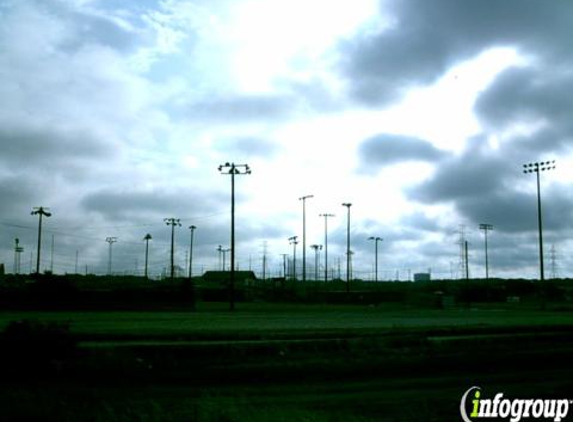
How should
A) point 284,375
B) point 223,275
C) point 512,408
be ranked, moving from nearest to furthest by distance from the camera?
point 512,408 → point 284,375 → point 223,275

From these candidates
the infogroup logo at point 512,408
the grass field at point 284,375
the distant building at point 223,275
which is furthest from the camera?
the distant building at point 223,275

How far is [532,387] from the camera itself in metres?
22.7

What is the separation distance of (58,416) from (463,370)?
1599 cm

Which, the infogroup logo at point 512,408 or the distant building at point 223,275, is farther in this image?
the distant building at point 223,275

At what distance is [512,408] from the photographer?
59.8ft

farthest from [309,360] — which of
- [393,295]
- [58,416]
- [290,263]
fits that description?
[290,263]

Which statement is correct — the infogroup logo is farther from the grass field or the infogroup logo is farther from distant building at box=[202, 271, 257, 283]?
distant building at box=[202, 271, 257, 283]

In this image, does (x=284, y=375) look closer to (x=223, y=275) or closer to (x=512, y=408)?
(x=512, y=408)

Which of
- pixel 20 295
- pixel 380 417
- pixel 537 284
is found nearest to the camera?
pixel 380 417

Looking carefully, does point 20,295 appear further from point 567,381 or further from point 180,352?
point 567,381

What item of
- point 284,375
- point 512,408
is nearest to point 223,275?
point 284,375

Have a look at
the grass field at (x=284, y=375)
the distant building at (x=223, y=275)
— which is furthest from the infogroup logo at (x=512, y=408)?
the distant building at (x=223, y=275)

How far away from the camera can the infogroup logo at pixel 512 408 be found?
1691 cm

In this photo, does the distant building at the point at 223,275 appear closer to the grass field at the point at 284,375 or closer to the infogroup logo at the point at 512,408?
the grass field at the point at 284,375
